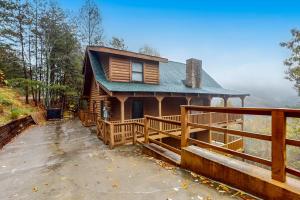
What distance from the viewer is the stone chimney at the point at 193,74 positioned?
1598 centimetres

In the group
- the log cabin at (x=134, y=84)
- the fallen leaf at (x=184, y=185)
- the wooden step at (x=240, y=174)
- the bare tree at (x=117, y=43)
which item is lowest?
the fallen leaf at (x=184, y=185)

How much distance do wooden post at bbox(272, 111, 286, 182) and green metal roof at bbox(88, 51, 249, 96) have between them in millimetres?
8016

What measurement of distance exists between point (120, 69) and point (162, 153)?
819 centimetres

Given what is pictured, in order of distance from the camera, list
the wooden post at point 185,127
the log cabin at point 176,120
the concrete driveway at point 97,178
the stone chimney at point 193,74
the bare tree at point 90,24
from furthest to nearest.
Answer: the bare tree at point 90,24
the stone chimney at point 193,74
the wooden post at point 185,127
the concrete driveway at point 97,178
the log cabin at point 176,120

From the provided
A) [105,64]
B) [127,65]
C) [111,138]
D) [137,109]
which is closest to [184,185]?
[111,138]

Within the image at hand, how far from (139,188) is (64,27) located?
24052 mm

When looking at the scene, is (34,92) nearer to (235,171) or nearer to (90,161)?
(90,161)

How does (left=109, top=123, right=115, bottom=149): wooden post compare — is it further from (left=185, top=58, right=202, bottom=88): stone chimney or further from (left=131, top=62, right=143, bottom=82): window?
(left=185, top=58, right=202, bottom=88): stone chimney

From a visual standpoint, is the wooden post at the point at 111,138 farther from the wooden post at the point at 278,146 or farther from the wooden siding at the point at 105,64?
the wooden post at the point at 278,146

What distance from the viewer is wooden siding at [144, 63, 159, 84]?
1373 cm

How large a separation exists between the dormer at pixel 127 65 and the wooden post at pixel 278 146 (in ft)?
34.3

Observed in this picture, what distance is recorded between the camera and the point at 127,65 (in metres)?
12.9

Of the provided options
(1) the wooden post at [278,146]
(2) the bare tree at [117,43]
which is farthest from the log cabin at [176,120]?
(2) the bare tree at [117,43]

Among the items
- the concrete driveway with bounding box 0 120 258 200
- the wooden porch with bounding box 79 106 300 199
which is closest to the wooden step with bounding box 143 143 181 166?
the wooden porch with bounding box 79 106 300 199
